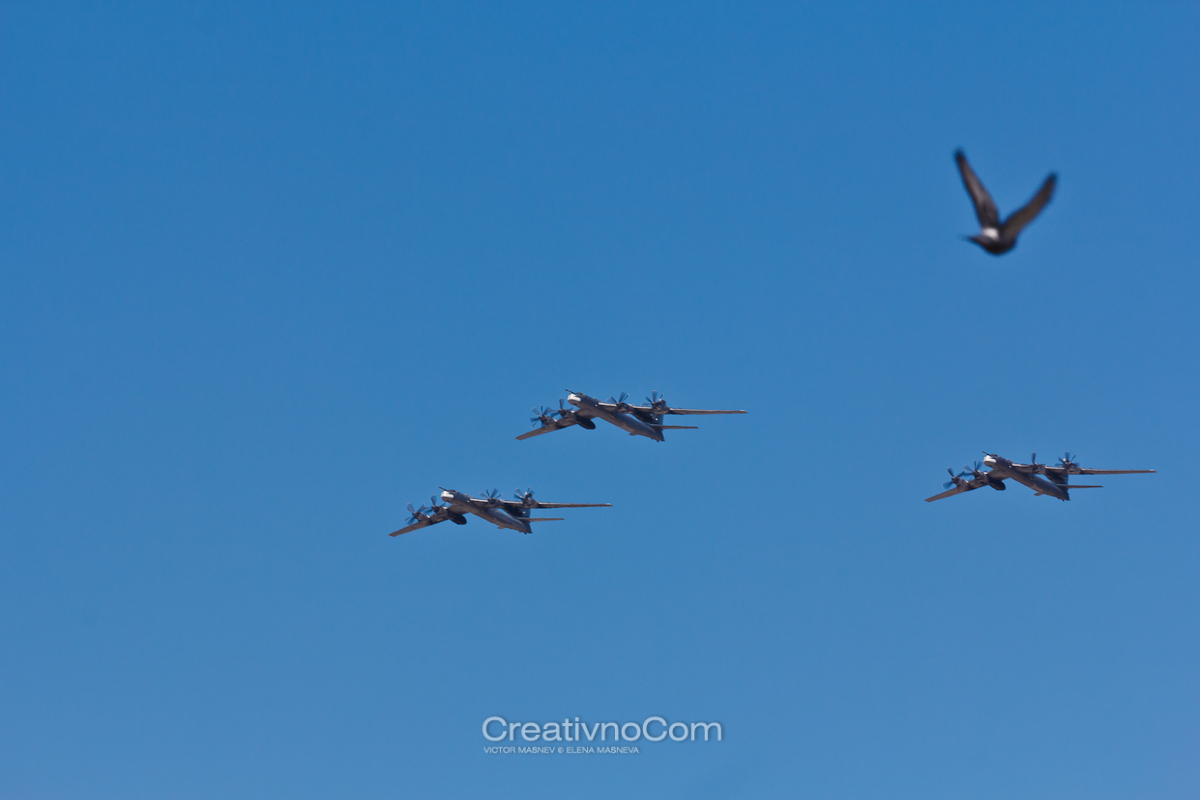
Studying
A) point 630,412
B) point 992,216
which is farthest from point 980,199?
point 630,412

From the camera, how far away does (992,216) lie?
24.5 meters

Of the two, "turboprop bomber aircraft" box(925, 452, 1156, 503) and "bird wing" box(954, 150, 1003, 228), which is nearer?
"bird wing" box(954, 150, 1003, 228)

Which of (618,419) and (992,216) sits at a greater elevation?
(618,419)

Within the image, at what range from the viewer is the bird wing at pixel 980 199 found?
2320 centimetres

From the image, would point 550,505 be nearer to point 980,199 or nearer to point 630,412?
point 630,412

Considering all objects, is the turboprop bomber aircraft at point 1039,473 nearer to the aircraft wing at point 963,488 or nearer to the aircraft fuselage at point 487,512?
the aircraft wing at point 963,488

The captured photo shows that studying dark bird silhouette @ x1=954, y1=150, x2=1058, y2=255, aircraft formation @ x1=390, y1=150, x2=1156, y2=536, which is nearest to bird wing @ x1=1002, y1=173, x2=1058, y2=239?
dark bird silhouette @ x1=954, y1=150, x2=1058, y2=255

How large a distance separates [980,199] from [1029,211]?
108 inches

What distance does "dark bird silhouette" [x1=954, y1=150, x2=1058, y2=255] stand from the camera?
854 inches

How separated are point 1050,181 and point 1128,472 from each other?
85.9m

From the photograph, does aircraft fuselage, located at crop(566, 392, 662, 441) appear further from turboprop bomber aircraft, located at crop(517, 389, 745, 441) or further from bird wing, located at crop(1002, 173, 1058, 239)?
bird wing, located at crop(1002, 173, 1058, 239)

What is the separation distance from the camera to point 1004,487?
104m

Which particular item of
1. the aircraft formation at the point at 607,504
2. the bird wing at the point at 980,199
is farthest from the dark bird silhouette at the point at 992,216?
the aircraft formation at the point at 607,504

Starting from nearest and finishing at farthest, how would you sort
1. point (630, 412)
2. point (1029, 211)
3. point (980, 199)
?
point (1029, 211), point (980, 199), point (630, 412)
